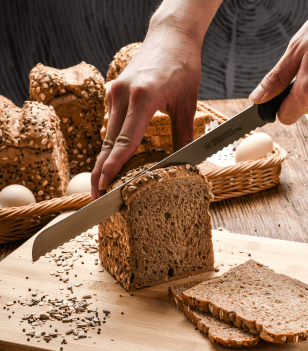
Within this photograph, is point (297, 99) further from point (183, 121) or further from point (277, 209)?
point (277, 209)

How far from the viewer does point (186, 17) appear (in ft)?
6.56

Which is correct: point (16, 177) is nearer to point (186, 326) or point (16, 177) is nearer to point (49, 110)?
point (49, 110)

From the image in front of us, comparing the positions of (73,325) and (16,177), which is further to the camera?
(16,177)

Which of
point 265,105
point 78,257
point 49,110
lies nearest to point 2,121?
point 49,110

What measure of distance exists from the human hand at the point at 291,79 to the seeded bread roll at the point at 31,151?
4.33 ft

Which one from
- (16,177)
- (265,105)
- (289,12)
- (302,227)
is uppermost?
(289,12)

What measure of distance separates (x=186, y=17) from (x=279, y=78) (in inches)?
21.1

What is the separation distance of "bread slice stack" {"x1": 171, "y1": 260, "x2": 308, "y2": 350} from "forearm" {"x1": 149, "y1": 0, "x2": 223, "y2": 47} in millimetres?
1041

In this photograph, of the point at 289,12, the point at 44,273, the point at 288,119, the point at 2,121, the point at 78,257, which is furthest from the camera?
the point at 289,12

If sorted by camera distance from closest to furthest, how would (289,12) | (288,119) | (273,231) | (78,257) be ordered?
(288,119) → (78,257) → (273,231) → (289,12)

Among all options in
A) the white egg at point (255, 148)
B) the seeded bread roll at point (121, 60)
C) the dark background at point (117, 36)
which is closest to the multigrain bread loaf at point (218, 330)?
the white egg at point (255, 148)

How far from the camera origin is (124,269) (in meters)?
1.84

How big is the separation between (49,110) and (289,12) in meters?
2.87

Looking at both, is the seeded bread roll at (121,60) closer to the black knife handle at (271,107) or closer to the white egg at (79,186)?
the white egg at (79,186)
